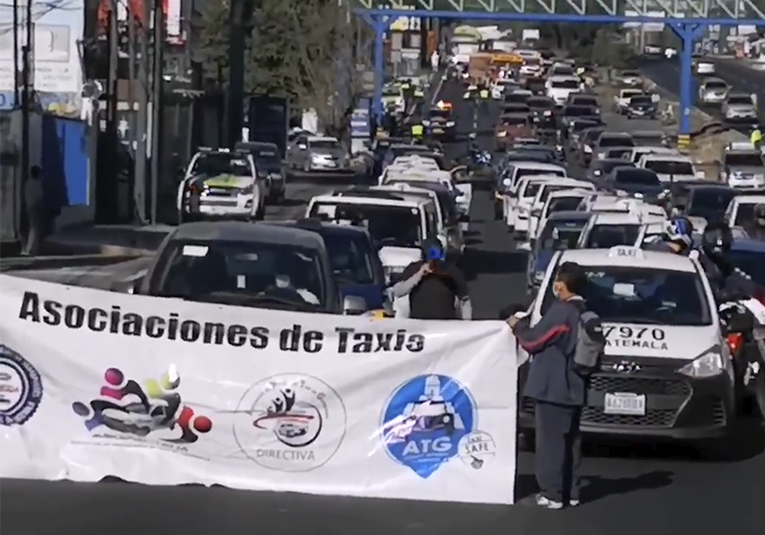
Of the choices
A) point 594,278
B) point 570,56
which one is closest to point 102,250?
point 594,278

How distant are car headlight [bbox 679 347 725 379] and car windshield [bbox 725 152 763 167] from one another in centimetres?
3920

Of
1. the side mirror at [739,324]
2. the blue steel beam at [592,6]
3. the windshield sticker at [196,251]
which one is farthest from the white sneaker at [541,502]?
the blue steel beam at [592,6]

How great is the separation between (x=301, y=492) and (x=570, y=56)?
455 ft

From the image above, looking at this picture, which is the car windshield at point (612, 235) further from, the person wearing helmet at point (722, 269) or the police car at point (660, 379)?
the police car at point (660, 379)

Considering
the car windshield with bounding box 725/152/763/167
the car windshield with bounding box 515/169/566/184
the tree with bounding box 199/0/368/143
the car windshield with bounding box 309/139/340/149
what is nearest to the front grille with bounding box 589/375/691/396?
the car windshield with bounding box 515/169/566/184

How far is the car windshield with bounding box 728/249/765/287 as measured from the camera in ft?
63.3

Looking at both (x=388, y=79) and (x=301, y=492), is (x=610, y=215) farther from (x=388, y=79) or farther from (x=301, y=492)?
(x=388, y=79)

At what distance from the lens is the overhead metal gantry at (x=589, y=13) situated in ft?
237

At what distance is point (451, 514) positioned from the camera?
10836 mm

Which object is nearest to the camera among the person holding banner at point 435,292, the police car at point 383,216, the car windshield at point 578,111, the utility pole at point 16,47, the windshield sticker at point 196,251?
the windshield sticker at point 196,251

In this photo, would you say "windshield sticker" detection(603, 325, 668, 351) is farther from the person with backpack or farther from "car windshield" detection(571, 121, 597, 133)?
"car windshield" detection(571, 121, 597, 133)

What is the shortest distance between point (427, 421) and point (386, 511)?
704 millimetres

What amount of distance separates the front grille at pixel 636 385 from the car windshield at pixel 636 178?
2868 centimetres

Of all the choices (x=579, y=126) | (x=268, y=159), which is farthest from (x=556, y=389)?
(x=579, y=126)
